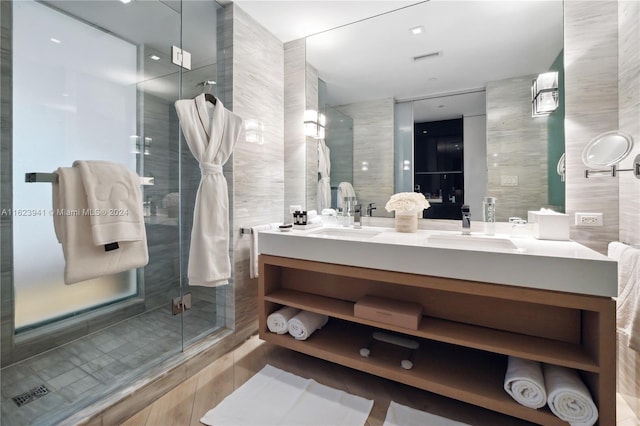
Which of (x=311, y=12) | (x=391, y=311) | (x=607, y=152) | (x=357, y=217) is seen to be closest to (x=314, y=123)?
(x=311, y=12)

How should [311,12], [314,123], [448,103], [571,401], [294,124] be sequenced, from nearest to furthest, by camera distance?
[571,401] < [448,103] < [311,12] < [314,123] < [294,124]

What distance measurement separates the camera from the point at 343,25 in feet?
7.66

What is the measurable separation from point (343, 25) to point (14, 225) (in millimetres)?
2539

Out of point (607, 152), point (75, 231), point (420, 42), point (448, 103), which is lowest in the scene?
point (75, 231)

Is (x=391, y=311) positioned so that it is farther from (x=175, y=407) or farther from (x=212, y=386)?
(x=175, y=407)

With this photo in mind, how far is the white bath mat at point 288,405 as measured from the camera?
143cm

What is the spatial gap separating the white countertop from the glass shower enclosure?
0.90m

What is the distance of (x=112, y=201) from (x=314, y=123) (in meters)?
1.65

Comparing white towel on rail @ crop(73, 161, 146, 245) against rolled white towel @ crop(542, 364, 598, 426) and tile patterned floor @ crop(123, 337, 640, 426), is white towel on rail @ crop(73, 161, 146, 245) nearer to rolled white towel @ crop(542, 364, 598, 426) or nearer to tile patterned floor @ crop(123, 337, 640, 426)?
tile patterned floor @ crop(123, 337, 640, 426)

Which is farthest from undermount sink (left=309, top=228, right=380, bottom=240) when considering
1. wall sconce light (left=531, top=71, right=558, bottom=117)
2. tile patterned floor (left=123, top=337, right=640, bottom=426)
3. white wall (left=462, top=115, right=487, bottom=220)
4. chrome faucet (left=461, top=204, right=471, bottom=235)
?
wall sconce light (left=531, top=71, right=558, bottom=117)

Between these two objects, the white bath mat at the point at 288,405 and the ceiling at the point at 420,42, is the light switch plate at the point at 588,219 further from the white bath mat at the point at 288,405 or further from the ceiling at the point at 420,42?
the white bath mat at the point at 288,405

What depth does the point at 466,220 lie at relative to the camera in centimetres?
190

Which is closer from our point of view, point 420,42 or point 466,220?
point 466,220

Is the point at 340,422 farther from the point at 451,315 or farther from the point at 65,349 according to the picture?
the point at 65,349
